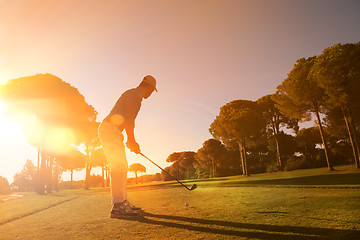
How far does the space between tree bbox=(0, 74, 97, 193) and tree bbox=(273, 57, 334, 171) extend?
25269mm

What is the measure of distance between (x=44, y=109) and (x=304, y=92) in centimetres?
2864

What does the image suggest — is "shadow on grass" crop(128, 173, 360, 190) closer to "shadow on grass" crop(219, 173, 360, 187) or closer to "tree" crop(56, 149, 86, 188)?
"shadow on grass" crop(219, 173, 360, 187)

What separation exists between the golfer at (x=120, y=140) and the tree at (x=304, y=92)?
21.2 m

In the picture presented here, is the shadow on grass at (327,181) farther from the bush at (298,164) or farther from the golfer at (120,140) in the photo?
the bush at (298,164)

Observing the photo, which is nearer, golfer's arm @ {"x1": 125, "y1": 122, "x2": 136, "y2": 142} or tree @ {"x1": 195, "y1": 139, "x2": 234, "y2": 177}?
golfer's arm @ {"x1": 125, "y1": 122, "x2": 136, "y2": 142}

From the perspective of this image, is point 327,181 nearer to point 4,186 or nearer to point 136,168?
point 136,168

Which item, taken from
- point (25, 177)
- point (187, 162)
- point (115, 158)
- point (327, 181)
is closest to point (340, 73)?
point (327, 181)

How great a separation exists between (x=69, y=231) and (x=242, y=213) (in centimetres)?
239

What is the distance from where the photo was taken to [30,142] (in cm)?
2792

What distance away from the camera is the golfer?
158 inches

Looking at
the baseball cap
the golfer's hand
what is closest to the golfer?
the golfer's hand

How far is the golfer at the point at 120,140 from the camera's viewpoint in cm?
400

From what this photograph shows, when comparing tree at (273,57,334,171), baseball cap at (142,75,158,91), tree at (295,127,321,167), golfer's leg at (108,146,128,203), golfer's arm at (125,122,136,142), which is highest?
tree at (273,57,334,171)

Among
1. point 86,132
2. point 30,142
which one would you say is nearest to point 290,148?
point 86,132
